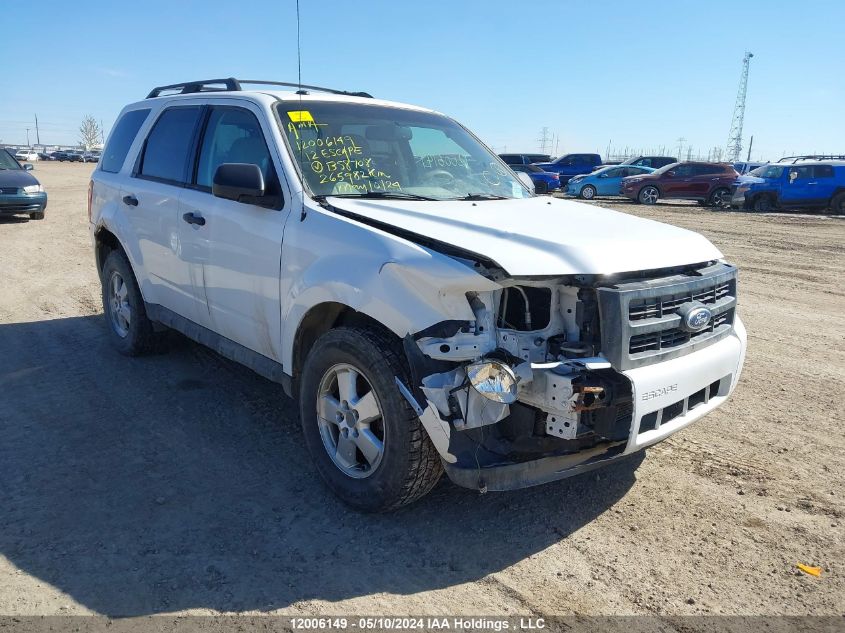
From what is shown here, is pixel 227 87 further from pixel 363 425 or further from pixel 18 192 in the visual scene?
pixel 18 192

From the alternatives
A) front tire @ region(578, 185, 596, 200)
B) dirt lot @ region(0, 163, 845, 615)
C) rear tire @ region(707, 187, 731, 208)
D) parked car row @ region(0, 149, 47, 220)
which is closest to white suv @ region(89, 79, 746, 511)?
dirt lot @ region(0, 163, 845, 615)

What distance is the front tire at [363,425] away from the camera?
10.2 ft

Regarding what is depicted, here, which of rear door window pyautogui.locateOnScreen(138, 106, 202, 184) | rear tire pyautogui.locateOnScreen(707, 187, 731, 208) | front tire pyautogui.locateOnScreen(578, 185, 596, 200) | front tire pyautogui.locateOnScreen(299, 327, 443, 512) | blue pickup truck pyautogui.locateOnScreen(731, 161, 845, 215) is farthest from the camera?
front tire pyautogui.locateOnScreen(578, 185, 596, 200)

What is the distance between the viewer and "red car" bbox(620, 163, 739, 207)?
24031 millimetres

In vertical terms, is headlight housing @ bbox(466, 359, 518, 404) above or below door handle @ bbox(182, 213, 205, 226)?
below

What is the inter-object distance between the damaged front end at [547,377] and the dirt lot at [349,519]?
0.49 metres

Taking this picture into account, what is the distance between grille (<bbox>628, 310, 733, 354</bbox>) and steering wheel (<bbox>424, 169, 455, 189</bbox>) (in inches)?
69.4

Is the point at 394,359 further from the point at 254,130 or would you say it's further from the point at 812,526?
the point at 812,526

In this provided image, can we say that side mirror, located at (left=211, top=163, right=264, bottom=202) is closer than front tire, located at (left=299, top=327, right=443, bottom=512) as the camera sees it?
No

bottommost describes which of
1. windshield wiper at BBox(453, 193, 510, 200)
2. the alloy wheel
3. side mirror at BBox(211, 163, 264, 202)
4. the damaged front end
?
the alloy wheel

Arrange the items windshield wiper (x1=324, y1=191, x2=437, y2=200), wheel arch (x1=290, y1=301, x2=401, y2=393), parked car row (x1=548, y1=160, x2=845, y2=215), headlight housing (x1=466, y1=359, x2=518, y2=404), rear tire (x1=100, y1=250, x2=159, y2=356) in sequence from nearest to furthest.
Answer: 1. headlight housing (x1=466, y1=359, x2=518, y2=404)
2. wheel arch (x1=290, y1=301, x2=401, y2=393)
3. windshield wiper (x1=324, y1=191, x2=437, y2=200)
4. rear tire (x1=100, y1=250, x2=159, y2=356)
5. parked car row (x1=548, y1=160, x2=845, y2=215)

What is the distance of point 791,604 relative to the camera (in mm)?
2824

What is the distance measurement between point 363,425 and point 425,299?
0.81 metres

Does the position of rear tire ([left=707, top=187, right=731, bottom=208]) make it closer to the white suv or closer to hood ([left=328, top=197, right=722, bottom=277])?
the white suv
